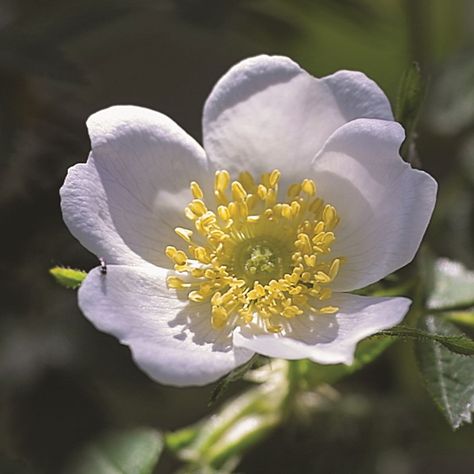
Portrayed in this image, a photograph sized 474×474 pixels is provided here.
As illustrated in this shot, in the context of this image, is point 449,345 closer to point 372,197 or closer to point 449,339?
point 449,339

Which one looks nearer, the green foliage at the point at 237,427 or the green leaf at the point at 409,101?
the green leaf at the point at 409,101

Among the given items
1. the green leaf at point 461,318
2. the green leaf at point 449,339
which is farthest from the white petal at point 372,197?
the green leaf at point 461,318

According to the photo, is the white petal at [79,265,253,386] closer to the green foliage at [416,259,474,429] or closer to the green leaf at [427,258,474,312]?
the green foliage at [416,259,474,429]

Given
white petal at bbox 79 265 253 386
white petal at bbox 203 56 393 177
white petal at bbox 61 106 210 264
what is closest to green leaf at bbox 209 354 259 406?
white petal at bbox 79 265 253 386

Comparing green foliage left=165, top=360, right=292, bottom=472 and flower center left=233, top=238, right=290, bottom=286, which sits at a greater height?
flower center left=233, top=238, right=290, bottom=286

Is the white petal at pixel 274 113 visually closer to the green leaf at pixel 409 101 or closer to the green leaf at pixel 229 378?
the green leaf at pixel 409 101

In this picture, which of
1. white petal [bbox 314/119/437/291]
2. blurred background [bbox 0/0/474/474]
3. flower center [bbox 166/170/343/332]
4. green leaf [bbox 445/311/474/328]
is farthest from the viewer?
blurred background [bbox 0/0/474/474]

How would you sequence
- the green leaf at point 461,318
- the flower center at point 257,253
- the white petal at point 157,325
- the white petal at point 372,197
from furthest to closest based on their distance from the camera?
1. the green leaf at point 461,318
2. the flower center at point 257,253
3. the white petal at point 372,197
4. the white petal at point 157,325

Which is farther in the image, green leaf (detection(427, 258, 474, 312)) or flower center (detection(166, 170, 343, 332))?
green leaf (detection(427, 258, 474, 312))
